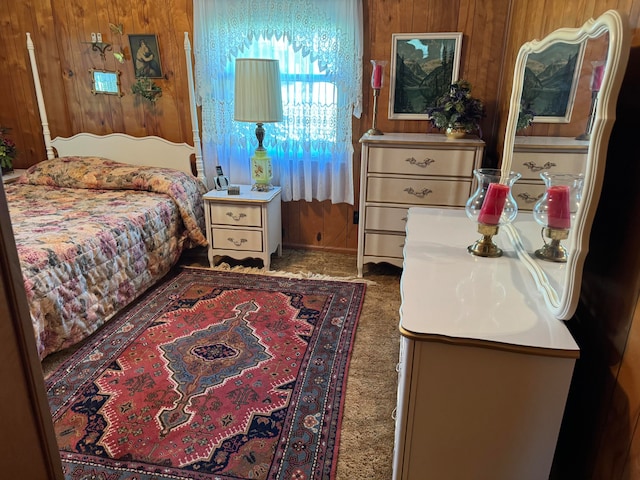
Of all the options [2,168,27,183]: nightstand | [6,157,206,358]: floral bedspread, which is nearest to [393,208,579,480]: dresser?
[6,157,206,358]: floral bedspread

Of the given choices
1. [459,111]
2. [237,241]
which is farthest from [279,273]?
[459,111]

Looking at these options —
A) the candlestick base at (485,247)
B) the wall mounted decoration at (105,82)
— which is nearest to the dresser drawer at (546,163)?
the candlestick base at (485,247)

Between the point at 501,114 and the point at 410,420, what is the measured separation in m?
2.32

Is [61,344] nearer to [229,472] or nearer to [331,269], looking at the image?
[229,472]

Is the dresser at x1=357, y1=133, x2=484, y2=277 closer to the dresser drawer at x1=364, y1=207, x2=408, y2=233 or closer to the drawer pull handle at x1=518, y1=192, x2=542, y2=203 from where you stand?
the dresser drawer at x1=364, y1=207, x2=408, y2=233

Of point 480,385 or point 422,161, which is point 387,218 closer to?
point 422,161

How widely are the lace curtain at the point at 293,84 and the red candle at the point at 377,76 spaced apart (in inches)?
10.4

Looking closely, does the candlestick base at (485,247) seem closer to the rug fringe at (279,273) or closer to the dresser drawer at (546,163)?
the dresser drawer at (546,163)

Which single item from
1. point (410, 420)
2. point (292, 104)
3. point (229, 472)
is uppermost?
point (292, 104)

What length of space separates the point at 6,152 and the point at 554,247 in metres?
4.07

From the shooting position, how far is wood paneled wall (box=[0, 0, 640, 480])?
3.35 feet

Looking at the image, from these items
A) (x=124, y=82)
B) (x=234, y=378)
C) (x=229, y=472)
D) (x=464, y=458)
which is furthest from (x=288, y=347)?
(x=124, y=82)

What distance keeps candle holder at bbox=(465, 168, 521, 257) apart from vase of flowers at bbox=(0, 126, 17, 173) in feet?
12.2

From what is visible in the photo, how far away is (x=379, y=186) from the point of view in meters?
2.90
